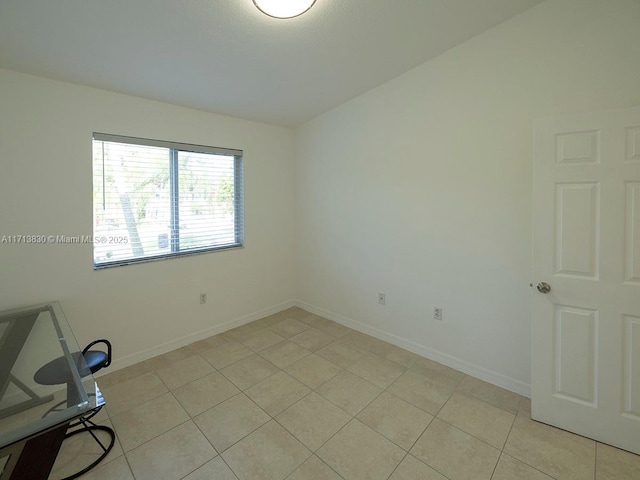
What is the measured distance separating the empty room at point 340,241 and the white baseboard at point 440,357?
0.08ft

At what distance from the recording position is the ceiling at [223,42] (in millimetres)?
1756

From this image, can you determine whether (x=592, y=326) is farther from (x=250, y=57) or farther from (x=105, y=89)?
(x=105, y=89)

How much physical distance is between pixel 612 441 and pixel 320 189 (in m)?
3.18

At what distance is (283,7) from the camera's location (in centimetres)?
173

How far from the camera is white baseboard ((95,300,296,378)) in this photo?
104 inches

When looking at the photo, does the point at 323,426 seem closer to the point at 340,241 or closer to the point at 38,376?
the point at 38,376

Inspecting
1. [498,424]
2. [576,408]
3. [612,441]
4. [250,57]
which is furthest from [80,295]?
[612,441]

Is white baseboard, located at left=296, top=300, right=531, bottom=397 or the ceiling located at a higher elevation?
the ceiling

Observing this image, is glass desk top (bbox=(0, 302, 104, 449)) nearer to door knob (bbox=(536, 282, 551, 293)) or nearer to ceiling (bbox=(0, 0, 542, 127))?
ceiling (bbox=(0, 0, 542, 127))

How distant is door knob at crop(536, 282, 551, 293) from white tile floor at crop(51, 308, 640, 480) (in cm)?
88

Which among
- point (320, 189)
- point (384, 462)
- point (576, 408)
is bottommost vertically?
point (384, 462)

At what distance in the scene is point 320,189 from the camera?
3.73 m

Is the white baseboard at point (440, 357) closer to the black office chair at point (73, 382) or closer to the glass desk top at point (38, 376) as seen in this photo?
the black office chair at point (73, 382)

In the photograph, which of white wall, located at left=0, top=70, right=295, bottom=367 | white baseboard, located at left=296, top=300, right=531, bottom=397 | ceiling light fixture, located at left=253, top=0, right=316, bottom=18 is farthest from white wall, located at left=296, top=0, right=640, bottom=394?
ceiling light fixture, located at left=253, top=0, right=316, bottom=18
